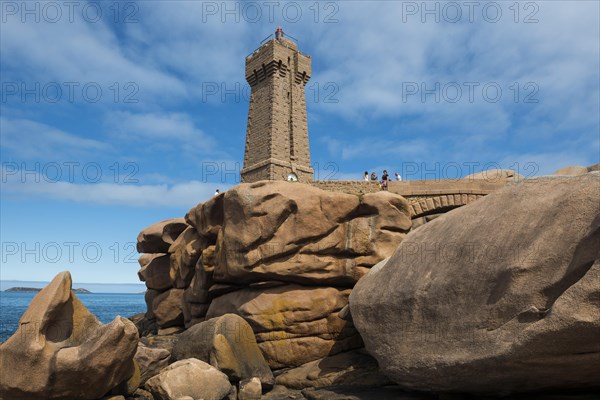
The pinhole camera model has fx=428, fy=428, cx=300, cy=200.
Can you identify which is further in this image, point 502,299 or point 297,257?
point 297,257

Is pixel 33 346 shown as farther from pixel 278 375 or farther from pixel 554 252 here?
pixel 554 252

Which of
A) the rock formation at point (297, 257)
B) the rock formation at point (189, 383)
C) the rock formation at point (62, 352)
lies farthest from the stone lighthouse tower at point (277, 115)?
the rock formation at point (189, 383)

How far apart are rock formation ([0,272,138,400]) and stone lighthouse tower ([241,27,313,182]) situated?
71.2 ft

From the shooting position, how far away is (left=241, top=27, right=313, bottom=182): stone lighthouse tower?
32.3 meters

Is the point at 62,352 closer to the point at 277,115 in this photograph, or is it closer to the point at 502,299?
the point at 502,299

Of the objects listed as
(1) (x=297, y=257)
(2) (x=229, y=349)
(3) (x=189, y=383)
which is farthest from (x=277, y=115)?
(3) (x=189, y=383)

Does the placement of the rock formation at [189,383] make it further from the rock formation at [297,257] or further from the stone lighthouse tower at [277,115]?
the stone lighthouse tower at [277,115]

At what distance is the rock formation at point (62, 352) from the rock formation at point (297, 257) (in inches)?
158

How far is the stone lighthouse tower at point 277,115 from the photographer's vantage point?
106 ft

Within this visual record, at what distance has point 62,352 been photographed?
9391 millimetres

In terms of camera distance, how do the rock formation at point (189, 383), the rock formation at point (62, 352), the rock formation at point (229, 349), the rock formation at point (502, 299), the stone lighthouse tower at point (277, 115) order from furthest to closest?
the stone lighthouse tower at point (277, 115), the rock formation at point (229, 349), the rock formation at point (189, 383), the rock formation at point (62, 352), the rock formation at point (502, 299)

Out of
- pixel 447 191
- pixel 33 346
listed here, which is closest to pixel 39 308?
pixel 33 346

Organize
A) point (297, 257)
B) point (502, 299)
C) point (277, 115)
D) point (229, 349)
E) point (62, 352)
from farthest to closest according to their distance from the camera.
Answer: point (277, 115) < point (297, 257) < point (229, 349) < point (62, 352) < point (502, 299)

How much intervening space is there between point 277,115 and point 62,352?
2560 centimetres
